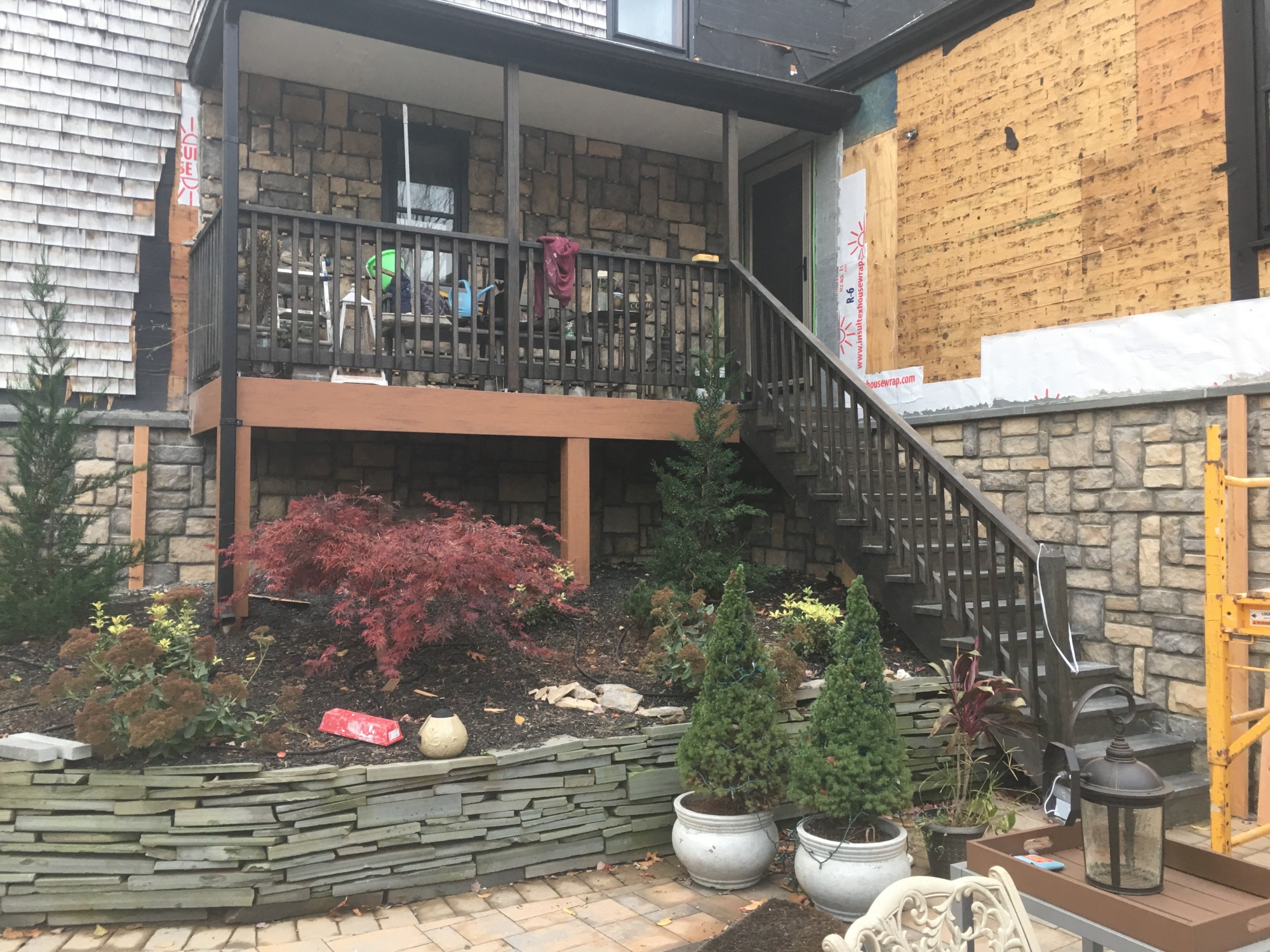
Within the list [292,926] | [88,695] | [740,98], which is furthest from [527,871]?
[740,98]

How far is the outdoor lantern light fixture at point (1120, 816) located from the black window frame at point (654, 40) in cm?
736

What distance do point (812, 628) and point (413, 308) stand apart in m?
3.21

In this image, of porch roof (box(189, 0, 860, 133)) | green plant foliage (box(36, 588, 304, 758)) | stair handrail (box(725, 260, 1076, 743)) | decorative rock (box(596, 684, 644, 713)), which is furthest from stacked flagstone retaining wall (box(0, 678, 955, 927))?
porch roof (box(189, 0, 860, 133))

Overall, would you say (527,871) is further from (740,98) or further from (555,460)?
(740,98)

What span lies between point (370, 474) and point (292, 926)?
162 inches

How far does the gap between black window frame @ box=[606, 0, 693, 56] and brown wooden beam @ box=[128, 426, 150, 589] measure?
16.4 ft

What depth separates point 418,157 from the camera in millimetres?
7727

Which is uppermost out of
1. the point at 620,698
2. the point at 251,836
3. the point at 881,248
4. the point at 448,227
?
the point at 448,227

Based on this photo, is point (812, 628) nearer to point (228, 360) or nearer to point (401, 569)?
point (401, 569)

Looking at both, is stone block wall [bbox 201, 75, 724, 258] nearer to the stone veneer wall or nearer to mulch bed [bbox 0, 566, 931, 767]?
mulch bed [bbox 0, 566, 931, 767]

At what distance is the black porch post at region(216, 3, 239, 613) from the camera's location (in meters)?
5.43

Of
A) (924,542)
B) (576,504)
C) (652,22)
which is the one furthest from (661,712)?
(652,22)

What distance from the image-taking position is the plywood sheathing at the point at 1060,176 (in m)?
5.25

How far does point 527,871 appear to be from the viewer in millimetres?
3980
